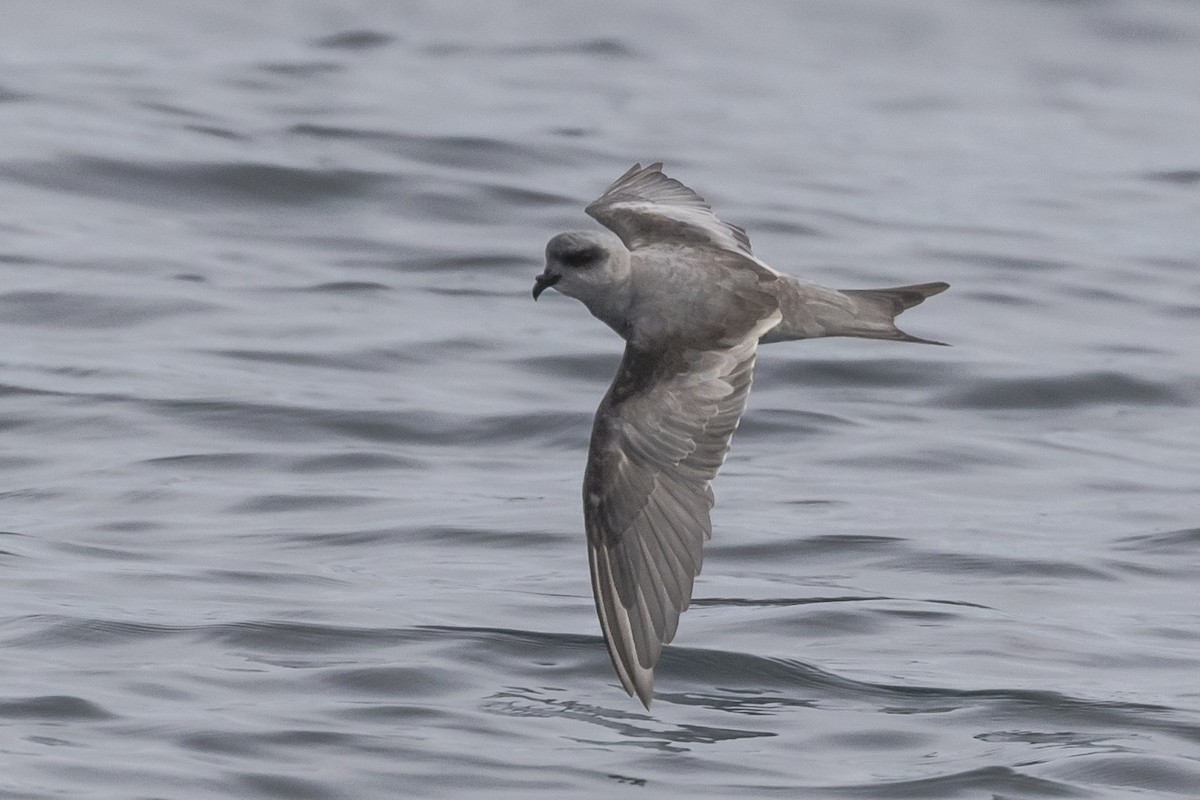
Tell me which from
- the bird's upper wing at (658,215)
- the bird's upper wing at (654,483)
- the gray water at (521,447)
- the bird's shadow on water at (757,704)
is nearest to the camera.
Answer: the bird's upper wing at (654,483)

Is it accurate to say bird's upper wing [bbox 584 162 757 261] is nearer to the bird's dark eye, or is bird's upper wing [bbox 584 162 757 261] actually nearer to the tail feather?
the tail feather

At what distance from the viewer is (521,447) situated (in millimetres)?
10266

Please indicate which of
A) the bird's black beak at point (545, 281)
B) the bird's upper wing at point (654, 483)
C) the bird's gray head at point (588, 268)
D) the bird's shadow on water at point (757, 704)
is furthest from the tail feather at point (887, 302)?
the bird's shadow on water at point (757, 704)

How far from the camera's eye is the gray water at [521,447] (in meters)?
6.56

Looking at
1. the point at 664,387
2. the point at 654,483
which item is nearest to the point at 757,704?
the point at 654,483

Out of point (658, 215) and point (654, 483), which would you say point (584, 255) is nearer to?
point (654, 483)

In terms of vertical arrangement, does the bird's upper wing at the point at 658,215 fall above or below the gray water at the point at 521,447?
above

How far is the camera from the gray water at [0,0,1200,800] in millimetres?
6559

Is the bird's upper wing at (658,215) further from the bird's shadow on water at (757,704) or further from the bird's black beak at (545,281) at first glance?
the bird's shadow on water at (757,704)

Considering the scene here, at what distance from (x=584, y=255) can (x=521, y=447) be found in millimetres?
3560

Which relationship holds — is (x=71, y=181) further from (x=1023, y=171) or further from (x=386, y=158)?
(x=1023, y=171)

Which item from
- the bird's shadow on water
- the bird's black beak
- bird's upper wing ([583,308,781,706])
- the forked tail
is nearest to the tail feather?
the forked tail

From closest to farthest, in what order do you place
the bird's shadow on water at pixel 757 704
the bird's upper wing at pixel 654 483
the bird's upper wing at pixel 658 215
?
the bird's upper wing at pixel 654 483 → the bird's shadow on water at pixel 757 704 → the bird's upper wing at pixel 658 215

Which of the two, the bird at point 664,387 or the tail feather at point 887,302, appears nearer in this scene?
the bird at point 664,387
